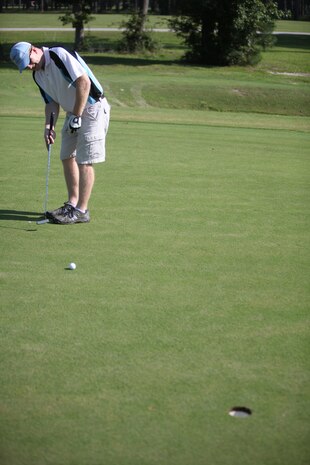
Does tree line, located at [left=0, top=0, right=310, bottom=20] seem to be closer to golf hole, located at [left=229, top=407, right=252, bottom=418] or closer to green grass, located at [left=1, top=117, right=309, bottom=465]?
green grass, located at [left=1, top=117, right=309, bottom=465]

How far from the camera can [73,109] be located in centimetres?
809

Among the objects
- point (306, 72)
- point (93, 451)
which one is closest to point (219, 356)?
point (93, 451)

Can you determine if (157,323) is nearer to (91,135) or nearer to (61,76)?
(91,135)

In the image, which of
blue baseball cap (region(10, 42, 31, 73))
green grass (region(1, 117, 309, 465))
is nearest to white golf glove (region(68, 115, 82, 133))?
blue baseball cap (region(10, 42, 31, 73))

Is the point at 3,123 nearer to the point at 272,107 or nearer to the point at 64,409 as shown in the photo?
the point at 272,107

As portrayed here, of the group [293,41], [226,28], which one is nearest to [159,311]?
[226,28]

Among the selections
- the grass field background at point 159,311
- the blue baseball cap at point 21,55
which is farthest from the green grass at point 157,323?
the blue baseball cap at point 21,55

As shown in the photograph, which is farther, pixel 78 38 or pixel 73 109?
pixel 78 38

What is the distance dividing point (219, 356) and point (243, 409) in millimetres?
682

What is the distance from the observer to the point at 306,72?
28.8 metres

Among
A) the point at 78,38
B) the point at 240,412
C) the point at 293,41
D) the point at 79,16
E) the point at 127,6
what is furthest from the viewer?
the point at 127,6

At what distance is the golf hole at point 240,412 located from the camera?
13.7ft

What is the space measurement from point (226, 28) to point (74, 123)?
71.6 feet

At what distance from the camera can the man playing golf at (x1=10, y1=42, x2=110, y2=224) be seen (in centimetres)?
791
